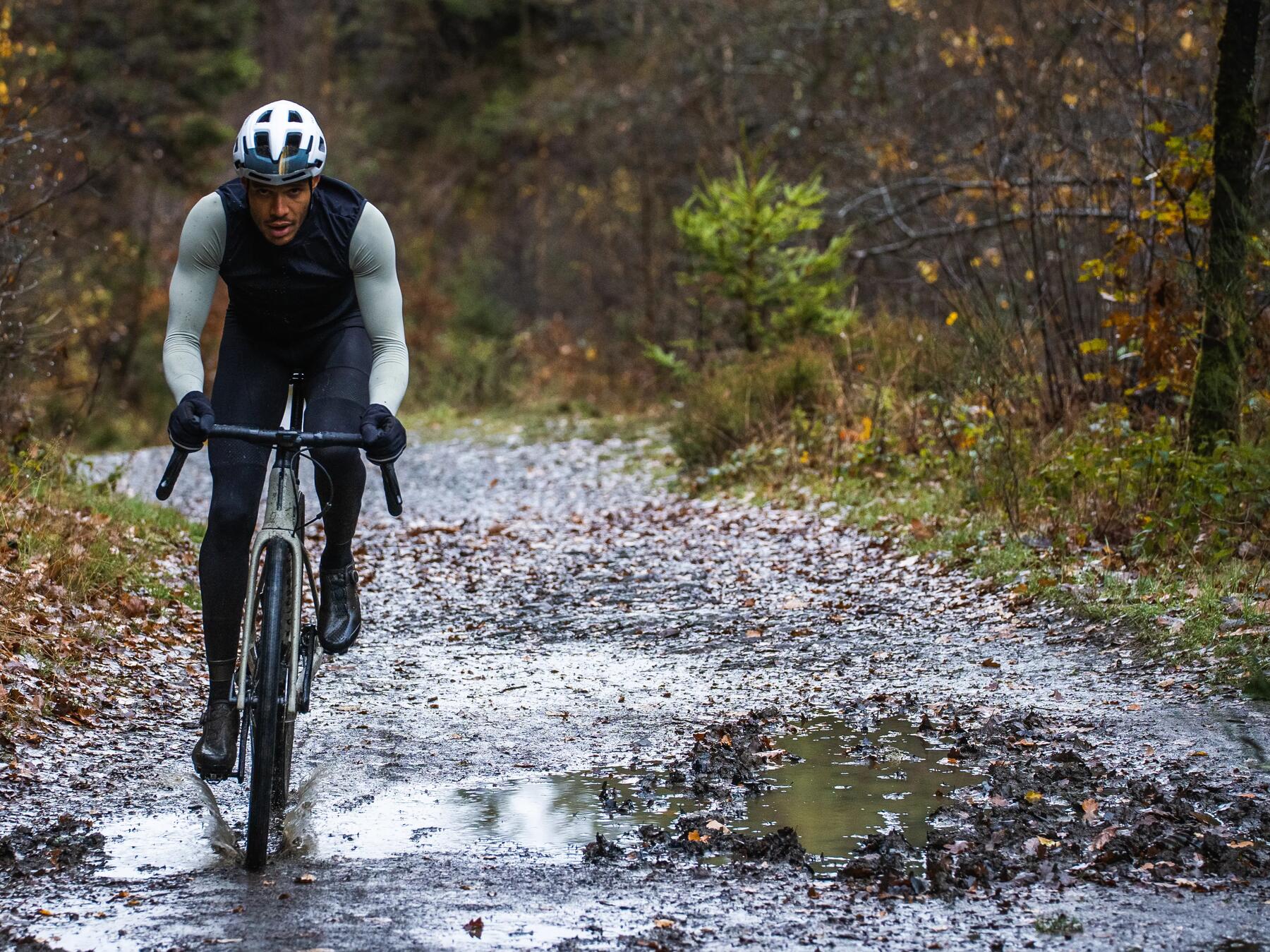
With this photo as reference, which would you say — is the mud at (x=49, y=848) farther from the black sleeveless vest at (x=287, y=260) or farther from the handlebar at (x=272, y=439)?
the black sleeveless vest at (x=287, y=260)

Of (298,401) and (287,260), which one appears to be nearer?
(287,260)

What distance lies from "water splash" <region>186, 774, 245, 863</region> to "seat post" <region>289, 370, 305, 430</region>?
1204 millimetres

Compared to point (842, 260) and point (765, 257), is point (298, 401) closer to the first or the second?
point (765, 257)

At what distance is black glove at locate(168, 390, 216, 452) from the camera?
421 centimetres

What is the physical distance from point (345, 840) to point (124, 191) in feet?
85.0

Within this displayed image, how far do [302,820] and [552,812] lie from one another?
2.55 feet

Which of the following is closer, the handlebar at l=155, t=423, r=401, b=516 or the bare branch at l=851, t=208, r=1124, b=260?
the handlebar at l=155, t=423, r=401, b=516

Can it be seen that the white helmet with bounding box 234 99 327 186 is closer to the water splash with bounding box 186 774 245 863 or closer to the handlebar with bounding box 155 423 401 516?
the handlebar with bounding box 155 423 401 516

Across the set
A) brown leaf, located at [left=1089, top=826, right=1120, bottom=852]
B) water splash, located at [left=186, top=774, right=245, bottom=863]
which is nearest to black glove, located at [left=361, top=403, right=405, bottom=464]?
water splash, located at [left=186, top=774, right=245, bottom=863]

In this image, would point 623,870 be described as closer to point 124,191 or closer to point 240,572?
point 240,572

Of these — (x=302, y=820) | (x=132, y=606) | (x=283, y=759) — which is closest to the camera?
(x=283, y=759)

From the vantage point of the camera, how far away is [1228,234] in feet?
27.5

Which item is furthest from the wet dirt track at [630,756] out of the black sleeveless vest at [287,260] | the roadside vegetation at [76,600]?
the black sleeveless vest at [287,260]

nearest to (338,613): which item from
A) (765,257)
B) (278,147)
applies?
(278,147)
